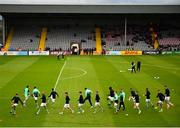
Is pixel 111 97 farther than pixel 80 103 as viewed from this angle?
Yes

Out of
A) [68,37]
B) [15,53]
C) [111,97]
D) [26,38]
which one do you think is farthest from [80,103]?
[26,38]

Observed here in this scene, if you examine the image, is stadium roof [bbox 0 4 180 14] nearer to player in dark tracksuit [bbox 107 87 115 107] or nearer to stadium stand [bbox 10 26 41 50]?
stadium stand [bbox 10 26 41 50]

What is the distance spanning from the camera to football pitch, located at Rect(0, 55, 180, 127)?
1030 inches

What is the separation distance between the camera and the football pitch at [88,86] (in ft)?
85.9

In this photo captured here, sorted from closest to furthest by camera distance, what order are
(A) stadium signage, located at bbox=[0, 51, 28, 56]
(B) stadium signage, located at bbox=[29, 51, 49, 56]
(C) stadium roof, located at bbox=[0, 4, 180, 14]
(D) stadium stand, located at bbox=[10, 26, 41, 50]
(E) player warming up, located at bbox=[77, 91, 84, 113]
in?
(E) player warming up, located at bbox=[77, 91, 84, 113], (A) stadium signage, located at bbox=[0, 51, 28, 56], (B) stadium signage, located at bbox=[29, 51, 49, 56], (C) stadium roof, located at bbox=[0, 4, 180, 14], (D) stadium stand, located at bbox=[10, 26, 41, 50]

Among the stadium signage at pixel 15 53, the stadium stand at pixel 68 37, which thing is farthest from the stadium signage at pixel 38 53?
the stadium stand at pixel 68 37

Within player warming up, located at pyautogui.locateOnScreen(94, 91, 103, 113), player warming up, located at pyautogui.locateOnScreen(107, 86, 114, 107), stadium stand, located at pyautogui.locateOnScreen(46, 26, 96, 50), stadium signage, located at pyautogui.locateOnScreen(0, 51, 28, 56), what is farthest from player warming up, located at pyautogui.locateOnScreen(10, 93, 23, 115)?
stadium stand, located at pyautogui.locateOnScreen(46, 26, 96, 50)

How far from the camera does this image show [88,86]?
38656 millimetres

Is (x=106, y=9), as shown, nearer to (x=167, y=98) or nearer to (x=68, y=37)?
(x=68, y=37)

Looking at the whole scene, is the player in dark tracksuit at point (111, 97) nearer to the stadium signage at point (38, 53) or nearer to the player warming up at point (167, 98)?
the player warming up at point (167, 98)

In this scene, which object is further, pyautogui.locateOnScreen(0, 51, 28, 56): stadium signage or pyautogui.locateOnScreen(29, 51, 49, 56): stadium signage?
pyautogui.locateOnScreen(29, 51, 49, 56): stadium signage

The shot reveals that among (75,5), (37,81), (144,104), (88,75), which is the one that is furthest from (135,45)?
(144,104)

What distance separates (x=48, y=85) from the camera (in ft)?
129

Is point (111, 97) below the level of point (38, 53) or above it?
below
